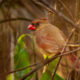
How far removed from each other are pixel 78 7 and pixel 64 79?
13.6 inches

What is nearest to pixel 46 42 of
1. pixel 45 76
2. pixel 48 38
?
pixel 48 38

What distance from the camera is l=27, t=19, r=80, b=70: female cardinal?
79cm

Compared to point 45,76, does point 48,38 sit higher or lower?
higher

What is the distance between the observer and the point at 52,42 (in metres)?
0.88

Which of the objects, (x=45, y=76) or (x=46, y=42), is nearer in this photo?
A: (x=45, y=76)

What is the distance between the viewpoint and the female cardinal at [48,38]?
2.61 feet

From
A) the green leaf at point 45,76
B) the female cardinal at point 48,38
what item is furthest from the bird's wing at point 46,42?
the green leaf at point 45,76

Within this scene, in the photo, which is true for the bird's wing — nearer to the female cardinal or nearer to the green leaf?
the female cardinal

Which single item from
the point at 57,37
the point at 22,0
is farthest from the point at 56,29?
the point at 22,0

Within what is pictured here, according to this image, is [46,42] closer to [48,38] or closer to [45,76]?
[48,38]

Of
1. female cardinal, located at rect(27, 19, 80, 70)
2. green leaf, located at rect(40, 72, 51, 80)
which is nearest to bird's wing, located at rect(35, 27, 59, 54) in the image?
female cardinal, located at rect(27, 19, 80, 70)

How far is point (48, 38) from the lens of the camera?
36.8 inches

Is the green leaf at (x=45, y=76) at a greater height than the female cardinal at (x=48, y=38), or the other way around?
the female cardinal at (x=48, y=38)

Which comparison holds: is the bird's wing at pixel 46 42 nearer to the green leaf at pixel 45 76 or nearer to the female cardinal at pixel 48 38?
the female cardinal at pixel 48 38
